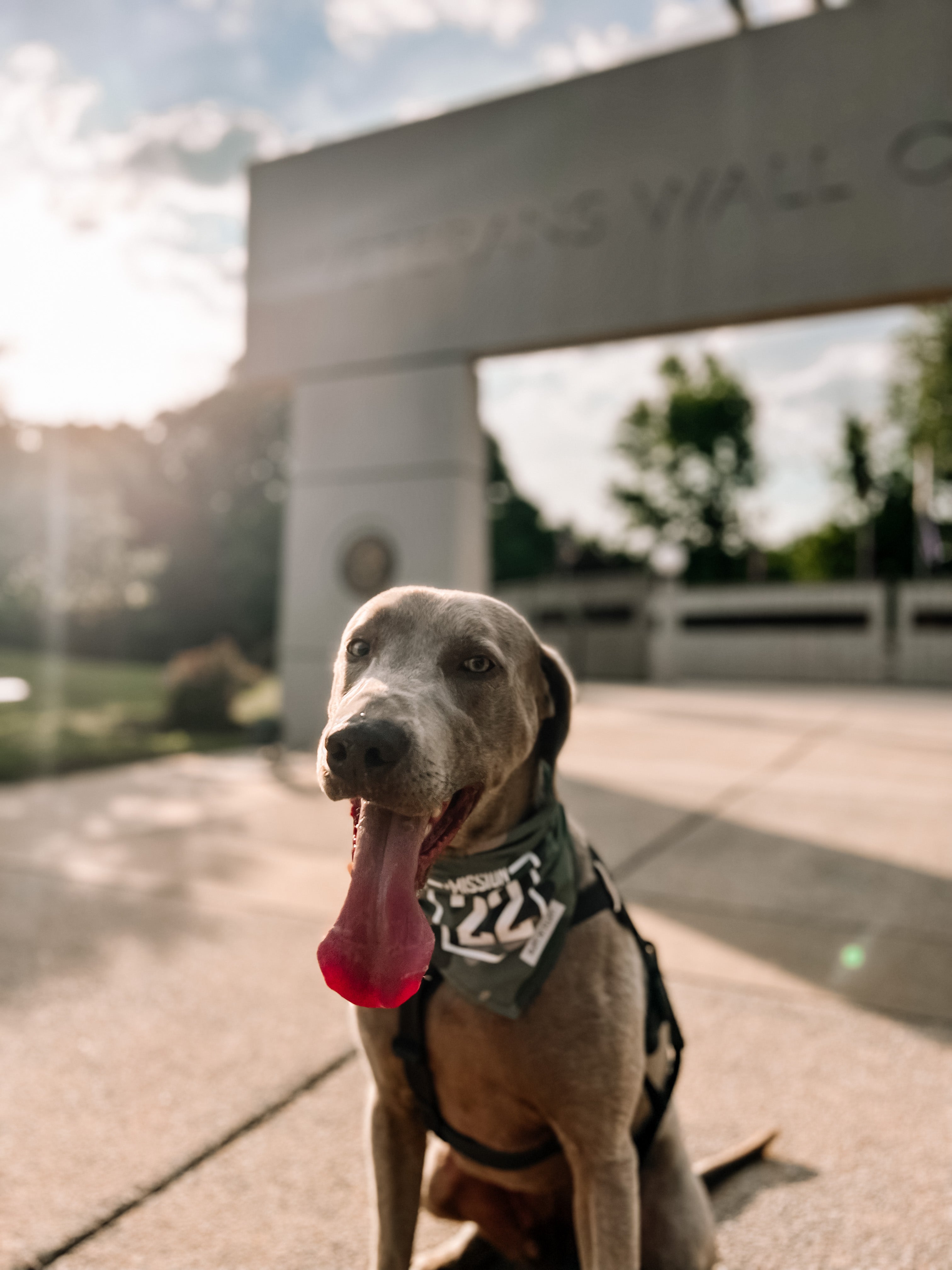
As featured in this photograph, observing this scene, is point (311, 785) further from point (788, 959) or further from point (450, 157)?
point (450, 157)

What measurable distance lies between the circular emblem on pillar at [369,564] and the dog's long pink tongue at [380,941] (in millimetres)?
7974

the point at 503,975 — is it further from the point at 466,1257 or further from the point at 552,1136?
the point at 466,1257

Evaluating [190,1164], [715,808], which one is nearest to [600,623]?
[715,808]

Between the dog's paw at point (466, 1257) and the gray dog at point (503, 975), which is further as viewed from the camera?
the dog's paw at point (466, 1257)

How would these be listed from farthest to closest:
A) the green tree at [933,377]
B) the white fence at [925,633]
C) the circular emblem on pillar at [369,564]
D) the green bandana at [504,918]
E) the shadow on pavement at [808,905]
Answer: the green tree at [933,377]
the white fence at [925,633]
the circular emblem on pillar at [369,564]
the shadow on pavement at [808,905]
the green bandana at [504,918]

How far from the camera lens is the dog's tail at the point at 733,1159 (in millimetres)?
2277

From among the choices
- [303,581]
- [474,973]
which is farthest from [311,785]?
[474,973]

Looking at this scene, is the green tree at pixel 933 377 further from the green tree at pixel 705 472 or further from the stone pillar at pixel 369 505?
the stone pillar at pixel 369 505

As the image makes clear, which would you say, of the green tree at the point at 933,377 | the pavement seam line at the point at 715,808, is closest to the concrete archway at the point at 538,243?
the pavement seam line at the point at 715,808

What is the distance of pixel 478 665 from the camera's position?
1631 millimetres

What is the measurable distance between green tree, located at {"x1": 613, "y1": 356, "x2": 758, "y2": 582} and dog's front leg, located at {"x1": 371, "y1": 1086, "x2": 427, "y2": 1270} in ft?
147

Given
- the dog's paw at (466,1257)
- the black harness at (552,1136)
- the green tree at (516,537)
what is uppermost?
the green tree at (516,537)

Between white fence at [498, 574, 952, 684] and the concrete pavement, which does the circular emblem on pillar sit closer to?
the concrete pavement

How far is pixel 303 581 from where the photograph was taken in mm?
10055
